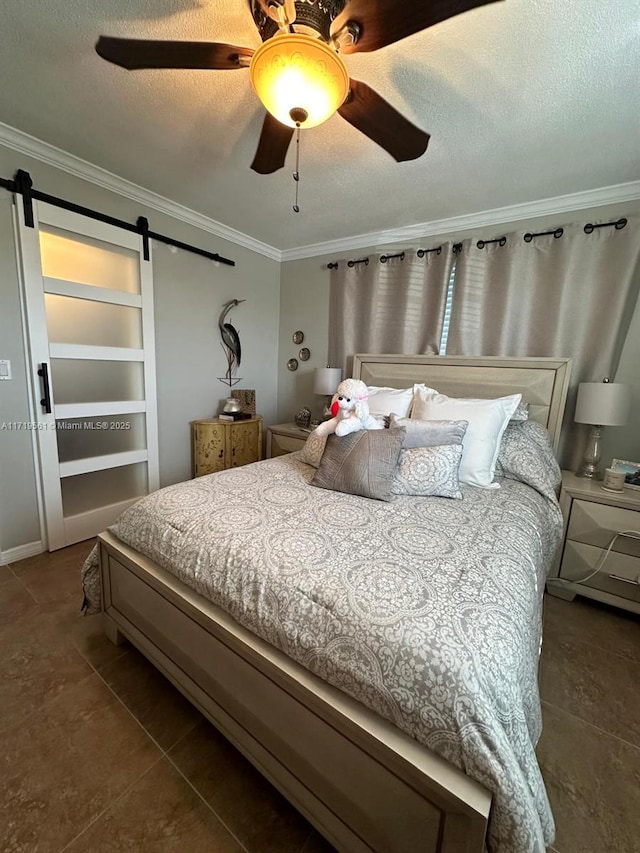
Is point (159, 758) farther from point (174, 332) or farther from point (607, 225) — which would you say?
point (607, 225)

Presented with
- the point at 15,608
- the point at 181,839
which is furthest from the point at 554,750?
the point at 15,608

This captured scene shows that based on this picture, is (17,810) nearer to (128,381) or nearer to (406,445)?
(406,445)

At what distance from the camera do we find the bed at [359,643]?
2.40ft

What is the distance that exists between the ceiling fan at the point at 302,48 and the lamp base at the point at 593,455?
214 cm

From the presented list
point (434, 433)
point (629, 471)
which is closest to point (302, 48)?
point (434, 433)

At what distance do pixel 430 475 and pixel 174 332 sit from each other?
2352 millimetres

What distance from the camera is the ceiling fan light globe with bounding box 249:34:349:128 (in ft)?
3.37

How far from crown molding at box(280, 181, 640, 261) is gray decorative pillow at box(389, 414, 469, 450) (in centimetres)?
168

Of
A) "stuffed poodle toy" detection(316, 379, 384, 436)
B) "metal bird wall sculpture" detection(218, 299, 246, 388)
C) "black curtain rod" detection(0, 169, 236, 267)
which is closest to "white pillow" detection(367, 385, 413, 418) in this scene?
"stuffed poodle toy" detection(316, 379, 384, 436)

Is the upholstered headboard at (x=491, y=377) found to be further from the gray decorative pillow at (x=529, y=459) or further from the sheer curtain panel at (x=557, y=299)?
the gray decorative pillow at (x=529, y=459)

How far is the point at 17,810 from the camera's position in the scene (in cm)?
103

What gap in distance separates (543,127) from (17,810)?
130 inches

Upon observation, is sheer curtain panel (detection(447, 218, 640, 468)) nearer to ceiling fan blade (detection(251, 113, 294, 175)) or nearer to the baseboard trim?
ceiling fan blade (detection(251, 113, 294, 175))

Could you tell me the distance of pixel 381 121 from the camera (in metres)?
1.34
